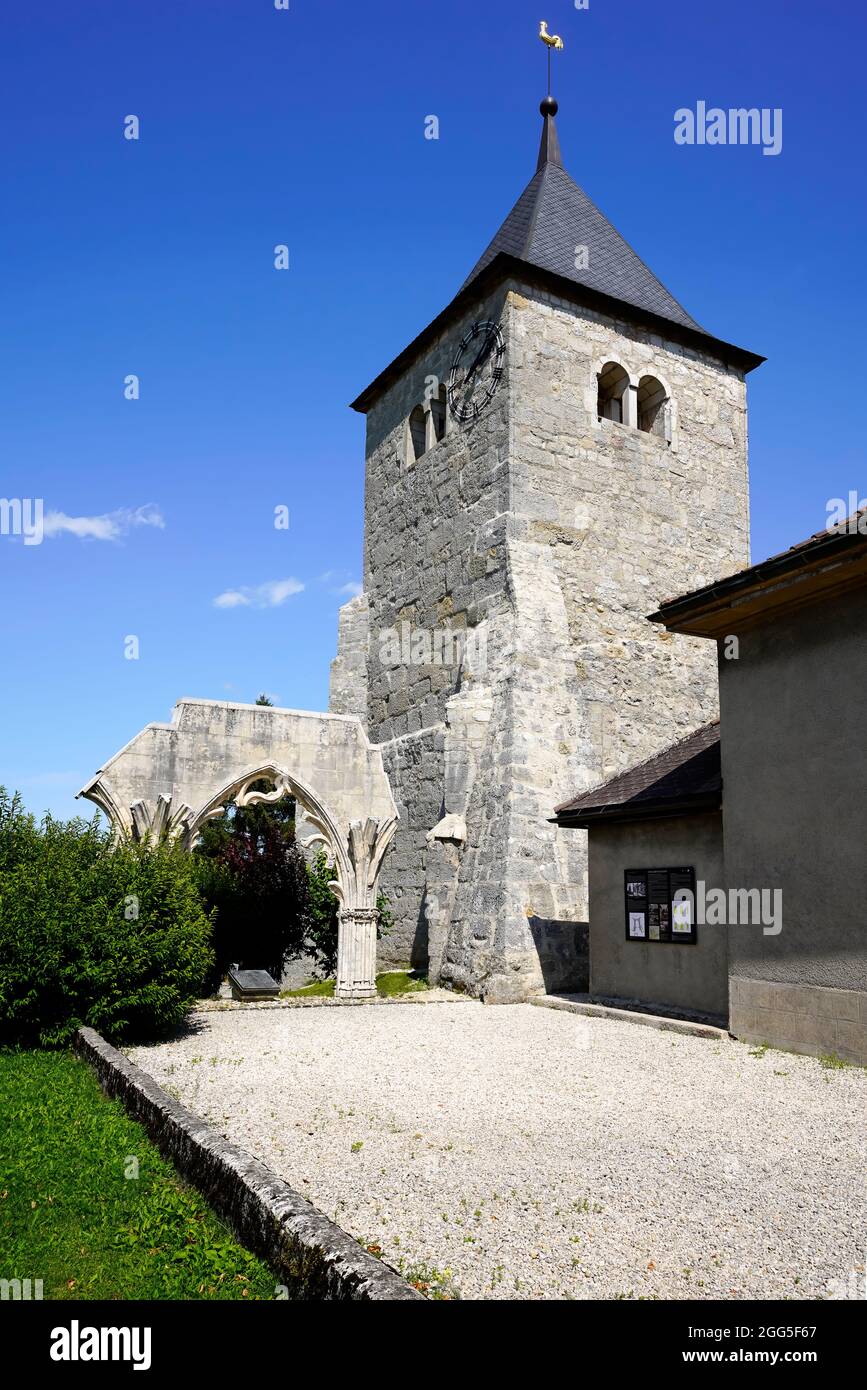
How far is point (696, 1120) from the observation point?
6.11m

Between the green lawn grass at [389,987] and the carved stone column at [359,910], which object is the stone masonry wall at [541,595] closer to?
the green lawn grass at [389,987]

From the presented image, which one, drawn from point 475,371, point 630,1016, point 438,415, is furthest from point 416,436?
point 630,1016

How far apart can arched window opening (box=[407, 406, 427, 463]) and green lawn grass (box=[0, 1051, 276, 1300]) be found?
46.6 feet

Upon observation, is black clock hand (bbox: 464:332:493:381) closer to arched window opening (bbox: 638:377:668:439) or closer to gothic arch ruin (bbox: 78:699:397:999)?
arched window opening (bbox: 638:377:668:439)

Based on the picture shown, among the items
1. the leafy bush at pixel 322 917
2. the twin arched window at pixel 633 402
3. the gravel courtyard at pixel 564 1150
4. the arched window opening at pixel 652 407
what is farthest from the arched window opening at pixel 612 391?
the gravel courtyard at pixel 564 1150

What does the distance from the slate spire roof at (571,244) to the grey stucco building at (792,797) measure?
9488 millimetres

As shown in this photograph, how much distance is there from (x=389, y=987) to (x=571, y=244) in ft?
43.4

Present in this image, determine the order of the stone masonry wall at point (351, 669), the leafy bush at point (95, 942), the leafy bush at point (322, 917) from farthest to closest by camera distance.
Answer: the stone masonry wall at point (351, 669) → the leafy bush at point (322, 917) → the leafy bush at point (95, 942)

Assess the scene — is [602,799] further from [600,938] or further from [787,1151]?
[787,1151]

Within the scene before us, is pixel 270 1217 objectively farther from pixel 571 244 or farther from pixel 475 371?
pixel 571 244

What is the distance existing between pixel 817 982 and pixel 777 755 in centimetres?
197

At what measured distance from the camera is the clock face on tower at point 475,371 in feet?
52.1

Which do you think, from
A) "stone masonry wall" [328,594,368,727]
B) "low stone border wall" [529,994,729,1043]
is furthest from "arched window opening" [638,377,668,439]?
"low stone border wall" [529,994,729,1043]
